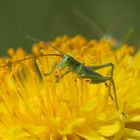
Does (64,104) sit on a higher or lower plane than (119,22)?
lower

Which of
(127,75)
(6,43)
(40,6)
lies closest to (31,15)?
(40,6)

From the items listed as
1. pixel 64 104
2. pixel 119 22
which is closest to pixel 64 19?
pixel 119 22

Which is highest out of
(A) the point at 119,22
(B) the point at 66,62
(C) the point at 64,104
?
(A) the point at 119,22

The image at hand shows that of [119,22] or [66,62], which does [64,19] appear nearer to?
[119,22]

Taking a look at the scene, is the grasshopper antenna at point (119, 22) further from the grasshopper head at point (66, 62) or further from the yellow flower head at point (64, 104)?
the grasshopper head at point (66, 62)

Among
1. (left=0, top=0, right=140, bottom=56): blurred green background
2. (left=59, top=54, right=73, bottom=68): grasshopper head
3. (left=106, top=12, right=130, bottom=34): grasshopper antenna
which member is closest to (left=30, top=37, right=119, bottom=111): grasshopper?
(left=59, top=54, right=73, bottom=68): grasshopper head

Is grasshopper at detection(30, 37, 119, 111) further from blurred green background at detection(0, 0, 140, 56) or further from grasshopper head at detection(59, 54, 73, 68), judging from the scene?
blurred green background at detection(0, 0, 140, 56)
